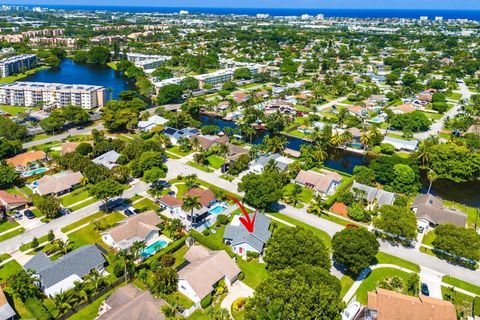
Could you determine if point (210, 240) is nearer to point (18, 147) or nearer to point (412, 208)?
point (412, 208)

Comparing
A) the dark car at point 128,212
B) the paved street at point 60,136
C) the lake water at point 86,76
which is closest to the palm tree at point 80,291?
the dark car at point 128,212

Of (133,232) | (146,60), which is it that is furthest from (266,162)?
(146,60)

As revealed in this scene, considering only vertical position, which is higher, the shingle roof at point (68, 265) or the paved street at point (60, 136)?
the paved street at point (60, 136)

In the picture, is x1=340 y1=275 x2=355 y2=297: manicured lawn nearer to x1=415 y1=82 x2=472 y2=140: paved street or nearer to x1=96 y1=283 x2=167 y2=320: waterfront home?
x1=96 y1=283 x2=167 y2=320: waterfront home

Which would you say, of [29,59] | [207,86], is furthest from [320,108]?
[29,59]

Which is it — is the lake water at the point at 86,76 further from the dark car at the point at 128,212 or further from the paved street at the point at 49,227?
the dark car at the point at 128,212

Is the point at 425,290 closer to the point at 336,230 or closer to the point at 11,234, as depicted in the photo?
the point at 336,230
